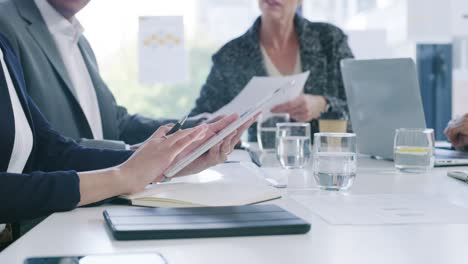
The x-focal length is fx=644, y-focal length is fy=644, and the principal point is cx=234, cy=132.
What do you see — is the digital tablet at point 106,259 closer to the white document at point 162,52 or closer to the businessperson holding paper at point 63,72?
the businessperson holding paper at point 63,72

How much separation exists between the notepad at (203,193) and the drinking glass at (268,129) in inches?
28.1

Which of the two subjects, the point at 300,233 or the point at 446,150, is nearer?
the point at 300,233

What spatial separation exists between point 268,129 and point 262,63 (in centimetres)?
92

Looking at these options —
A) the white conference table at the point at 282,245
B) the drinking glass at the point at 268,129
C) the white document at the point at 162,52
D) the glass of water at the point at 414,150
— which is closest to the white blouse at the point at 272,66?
the drinking glass at the point at 268,129

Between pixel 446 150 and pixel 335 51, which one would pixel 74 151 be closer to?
pixel 446 150

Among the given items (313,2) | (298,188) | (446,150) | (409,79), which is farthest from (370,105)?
(313,2)

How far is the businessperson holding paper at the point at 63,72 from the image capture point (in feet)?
6.52

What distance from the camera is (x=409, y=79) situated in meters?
1.79

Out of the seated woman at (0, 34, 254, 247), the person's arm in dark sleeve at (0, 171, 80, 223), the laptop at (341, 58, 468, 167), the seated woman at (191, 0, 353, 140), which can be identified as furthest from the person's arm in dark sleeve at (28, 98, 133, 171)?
the seated woman at (191, 0, 353, 140)

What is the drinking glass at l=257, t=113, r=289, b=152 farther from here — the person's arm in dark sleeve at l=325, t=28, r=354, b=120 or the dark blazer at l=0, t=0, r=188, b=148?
the person's arm in dark sleeve at l=325, t=28, r=354, b=120

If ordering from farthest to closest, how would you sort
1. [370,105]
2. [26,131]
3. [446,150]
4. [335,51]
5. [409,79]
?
[335,51] → [446,150] → [370,105] → [409,79] → [26,131]

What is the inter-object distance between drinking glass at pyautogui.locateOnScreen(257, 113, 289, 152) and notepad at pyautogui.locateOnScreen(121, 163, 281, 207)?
2.34 ft

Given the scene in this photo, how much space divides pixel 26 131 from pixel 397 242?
988mm

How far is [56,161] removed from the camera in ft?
5.18
